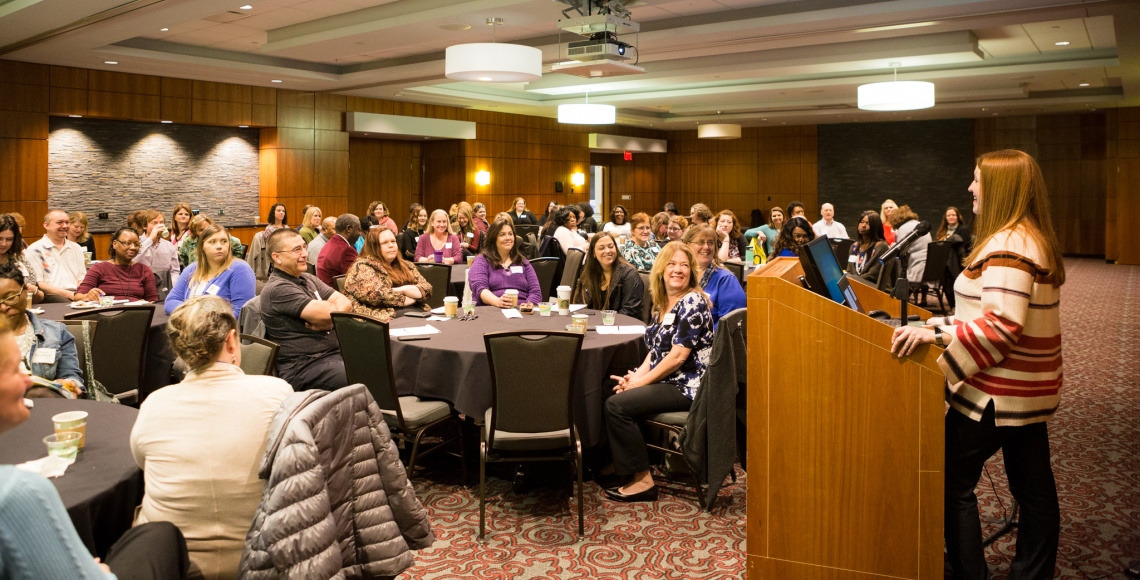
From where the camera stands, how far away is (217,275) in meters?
5.48

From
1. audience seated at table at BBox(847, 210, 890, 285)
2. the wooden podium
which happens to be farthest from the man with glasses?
audience seated at table at BBox(847, 210, 890, 285)

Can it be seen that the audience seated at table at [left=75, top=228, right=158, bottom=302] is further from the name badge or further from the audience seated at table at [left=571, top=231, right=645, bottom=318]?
the audience seated at table at [left=571, top=231, right=645, bottom=318]

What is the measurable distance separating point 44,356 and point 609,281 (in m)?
3.54

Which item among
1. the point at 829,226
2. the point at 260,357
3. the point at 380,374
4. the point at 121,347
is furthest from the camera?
the point at 829,226

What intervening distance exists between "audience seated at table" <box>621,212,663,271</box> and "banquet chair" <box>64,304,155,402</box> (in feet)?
15.0

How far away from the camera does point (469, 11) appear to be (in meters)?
8.21

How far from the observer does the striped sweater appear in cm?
262

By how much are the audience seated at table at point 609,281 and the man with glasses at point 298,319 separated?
1880 mm

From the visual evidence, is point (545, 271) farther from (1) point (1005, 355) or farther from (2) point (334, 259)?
(1) point (1005, 355)

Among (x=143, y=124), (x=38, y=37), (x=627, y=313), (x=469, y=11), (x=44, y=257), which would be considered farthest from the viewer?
(x=143, y=124)

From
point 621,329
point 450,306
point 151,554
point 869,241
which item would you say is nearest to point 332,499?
point 151,554

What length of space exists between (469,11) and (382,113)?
7.98 meters

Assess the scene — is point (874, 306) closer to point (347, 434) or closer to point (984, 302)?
point (984, 302)

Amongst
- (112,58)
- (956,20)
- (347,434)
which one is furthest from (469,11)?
(347,434)
